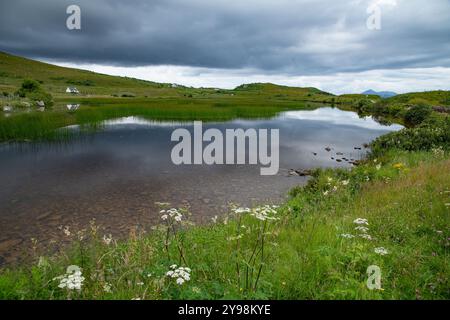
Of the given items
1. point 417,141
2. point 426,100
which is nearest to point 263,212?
point 417,141

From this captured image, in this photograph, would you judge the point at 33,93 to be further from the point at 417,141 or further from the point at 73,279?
the point at 73,279

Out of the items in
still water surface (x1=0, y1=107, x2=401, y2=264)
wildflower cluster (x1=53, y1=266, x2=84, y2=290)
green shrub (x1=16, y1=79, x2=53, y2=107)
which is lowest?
still water surface (x1=0, y1=107, x2=401, y2=264)

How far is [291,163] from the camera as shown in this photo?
23438 mm

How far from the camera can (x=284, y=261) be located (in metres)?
6.23

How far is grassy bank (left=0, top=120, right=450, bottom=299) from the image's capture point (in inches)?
192

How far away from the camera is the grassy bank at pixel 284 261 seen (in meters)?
4.88

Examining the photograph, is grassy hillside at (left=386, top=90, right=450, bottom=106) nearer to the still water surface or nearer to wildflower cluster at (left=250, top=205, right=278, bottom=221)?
the still water surface

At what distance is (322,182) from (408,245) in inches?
337

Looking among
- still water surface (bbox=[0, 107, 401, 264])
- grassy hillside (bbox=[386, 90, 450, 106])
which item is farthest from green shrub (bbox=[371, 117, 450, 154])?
grassy hillside (bbox=[386, 90, 450, 106])

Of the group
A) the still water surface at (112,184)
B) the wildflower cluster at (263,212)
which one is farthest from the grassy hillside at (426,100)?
the wildflower cluster at (263,212)

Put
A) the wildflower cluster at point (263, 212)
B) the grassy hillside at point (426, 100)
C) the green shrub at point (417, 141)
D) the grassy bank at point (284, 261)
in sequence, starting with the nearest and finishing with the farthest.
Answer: the wildflower cluster at point (263, 212) → the grassy bank at point (284, 261) → the green shrub at point (417, 141) → the grassy hillside at point (426, 100)

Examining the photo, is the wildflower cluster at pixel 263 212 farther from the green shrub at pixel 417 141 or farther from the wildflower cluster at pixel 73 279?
the green shrub at pixel 417 141
